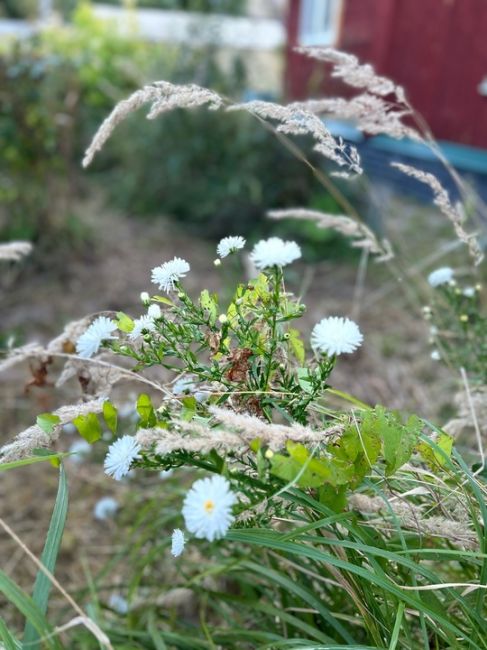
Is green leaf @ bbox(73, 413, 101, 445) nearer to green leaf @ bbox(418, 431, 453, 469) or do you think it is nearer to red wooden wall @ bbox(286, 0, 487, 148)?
green leaf @ bbox(418, 431, 453, 469)

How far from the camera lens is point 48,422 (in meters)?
0.88

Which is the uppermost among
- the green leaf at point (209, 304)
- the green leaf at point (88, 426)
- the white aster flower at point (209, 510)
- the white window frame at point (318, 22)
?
the green leaf at point (209, 304)

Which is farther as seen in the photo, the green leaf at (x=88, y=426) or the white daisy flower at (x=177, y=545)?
the green leaf at (x=88, y=426)

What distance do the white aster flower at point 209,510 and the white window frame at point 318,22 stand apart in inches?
229

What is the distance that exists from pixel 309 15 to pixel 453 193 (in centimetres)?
312

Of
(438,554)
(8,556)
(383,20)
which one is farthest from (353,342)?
(383,20)

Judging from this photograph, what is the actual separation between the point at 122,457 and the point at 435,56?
4703 millimetres

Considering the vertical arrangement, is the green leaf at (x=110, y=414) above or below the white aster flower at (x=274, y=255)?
below

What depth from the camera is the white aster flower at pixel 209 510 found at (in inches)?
25.3

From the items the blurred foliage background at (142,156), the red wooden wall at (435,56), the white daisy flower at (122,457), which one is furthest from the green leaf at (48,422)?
the red wooden wall at (435,56)

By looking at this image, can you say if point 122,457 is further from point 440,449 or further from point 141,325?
point 440,449

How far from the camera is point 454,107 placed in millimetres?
4785

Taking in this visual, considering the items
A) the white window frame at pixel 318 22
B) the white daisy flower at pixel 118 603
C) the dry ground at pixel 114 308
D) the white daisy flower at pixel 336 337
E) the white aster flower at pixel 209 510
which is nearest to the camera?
the white aster flower at pixel 209 510

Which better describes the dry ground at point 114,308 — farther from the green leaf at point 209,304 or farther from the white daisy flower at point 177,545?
the white daisy flower at point 177,545
